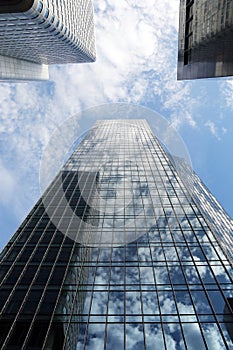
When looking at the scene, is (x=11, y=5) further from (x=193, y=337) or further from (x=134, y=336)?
(x=193, y=337)

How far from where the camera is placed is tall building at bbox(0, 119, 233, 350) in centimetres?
2075

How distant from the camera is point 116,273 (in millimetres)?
26750

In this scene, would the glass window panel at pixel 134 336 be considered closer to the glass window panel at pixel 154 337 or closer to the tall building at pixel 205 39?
the glass window panel at pixel 154 337

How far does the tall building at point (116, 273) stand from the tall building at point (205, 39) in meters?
17.1

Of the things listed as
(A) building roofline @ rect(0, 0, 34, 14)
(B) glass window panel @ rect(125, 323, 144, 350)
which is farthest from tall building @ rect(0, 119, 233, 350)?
(A) building roofline @ rect(0, 0, 34, 14)

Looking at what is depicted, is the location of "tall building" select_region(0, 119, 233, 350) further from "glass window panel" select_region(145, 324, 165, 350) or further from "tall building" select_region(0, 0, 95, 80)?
"tall building" select_region(0, 0, 95, 80)

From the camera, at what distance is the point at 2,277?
26.8 m

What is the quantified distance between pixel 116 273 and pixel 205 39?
2520cm

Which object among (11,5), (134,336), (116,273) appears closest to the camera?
(134,336)

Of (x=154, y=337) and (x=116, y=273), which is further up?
(x=116, y=273)

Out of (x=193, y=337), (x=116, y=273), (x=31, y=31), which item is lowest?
(x=193, y=337)

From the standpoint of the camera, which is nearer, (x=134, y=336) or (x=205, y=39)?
(x=134, y=336)

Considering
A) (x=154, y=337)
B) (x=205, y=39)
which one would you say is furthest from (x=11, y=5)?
(x=154, y=337)

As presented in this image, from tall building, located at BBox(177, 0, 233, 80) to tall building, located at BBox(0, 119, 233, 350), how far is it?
17.1 meters
